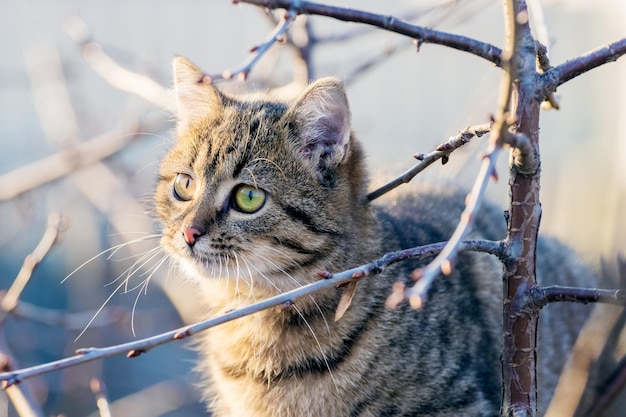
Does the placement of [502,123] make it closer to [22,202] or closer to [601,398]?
[601,398]

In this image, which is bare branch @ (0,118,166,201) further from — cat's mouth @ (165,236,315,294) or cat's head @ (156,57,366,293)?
cat's mouth @ (165,236,315,294)

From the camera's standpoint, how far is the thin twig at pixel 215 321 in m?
1.20

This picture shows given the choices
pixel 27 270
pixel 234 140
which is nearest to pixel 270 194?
pixel 234 140

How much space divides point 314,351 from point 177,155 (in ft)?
2.89

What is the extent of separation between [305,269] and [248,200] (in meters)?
0.30

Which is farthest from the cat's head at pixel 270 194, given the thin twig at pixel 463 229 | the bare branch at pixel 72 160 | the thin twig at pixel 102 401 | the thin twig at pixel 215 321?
the thin twig at pixel 463 229

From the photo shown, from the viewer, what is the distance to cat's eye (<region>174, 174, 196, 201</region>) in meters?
2.69

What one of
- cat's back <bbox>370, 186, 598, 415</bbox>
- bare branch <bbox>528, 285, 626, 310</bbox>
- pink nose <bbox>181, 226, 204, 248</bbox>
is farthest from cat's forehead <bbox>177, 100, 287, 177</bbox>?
bare branch <bbox>528, 285, 626, 310</bbox>

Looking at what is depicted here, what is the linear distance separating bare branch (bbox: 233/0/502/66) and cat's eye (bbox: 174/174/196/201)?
140 cm

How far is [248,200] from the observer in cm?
255

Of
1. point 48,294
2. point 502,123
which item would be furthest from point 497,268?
point 48,294

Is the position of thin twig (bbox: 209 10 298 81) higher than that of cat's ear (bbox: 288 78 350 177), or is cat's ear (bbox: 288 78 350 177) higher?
thin twig (bbox: 209 10 298 81)

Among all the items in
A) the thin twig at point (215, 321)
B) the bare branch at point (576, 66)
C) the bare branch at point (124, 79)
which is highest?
the bare branch at point (124, 79)

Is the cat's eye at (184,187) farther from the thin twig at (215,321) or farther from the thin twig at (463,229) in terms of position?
the thin twig at (463,229)
